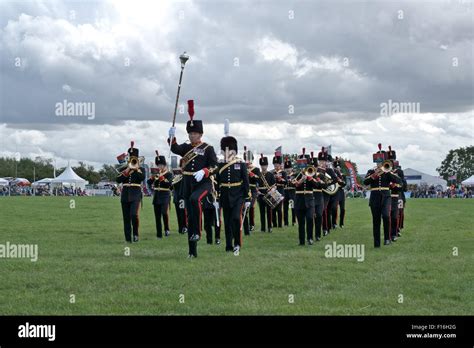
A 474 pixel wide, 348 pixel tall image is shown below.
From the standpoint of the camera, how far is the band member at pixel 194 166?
1494 cm

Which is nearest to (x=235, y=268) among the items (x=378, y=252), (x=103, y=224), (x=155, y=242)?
(x=378, y=252)

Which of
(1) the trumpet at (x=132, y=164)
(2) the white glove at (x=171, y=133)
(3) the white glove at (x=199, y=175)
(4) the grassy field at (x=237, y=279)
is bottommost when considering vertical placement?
(4) the grassy field at (x=237, y=279)

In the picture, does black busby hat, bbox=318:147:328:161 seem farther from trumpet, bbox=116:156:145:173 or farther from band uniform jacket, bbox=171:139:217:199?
band uniform jacket, bbox=171:139:217:199

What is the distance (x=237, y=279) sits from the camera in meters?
11.8

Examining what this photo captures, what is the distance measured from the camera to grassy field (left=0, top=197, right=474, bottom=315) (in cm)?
966

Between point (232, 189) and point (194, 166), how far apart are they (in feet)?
4.96

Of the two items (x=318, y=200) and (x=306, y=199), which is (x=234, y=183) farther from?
(x=318, y=200)

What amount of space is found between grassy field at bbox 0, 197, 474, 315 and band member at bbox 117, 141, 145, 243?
589mm

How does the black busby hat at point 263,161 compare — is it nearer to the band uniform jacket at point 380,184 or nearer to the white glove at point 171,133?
the band uniform jacket at point 380,184

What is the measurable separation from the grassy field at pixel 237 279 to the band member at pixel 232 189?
22.2 inches

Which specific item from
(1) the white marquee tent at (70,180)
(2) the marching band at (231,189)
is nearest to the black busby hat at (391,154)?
(2) the marching band at (231,189)

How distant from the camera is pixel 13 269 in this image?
13391 mm

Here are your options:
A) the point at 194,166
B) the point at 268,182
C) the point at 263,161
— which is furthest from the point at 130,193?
the point at 263,161

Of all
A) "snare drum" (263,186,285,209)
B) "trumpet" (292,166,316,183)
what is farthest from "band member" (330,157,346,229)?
"trumpet" (292,166,316,183)
